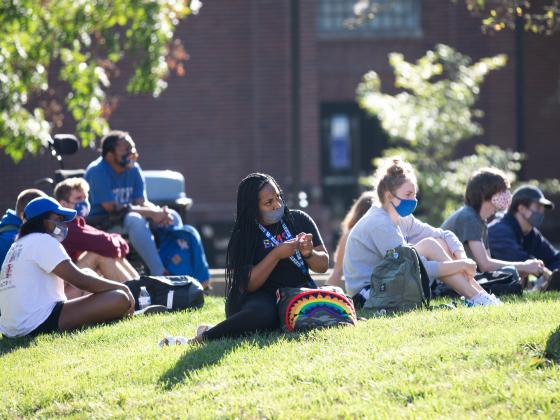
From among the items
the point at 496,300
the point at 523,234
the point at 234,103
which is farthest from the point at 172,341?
the point at 234,103

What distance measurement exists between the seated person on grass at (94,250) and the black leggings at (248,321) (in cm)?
226

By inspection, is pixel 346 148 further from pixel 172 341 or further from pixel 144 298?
pixel 172 341

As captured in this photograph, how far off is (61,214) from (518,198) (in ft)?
14.9

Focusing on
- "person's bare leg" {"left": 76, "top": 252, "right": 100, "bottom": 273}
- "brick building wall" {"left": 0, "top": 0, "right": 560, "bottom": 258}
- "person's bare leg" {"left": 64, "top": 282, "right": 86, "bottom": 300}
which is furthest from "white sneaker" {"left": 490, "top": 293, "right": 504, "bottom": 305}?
"brick building wall" {"left": 0, "top": 0, "right": 560, "bottom": 258}

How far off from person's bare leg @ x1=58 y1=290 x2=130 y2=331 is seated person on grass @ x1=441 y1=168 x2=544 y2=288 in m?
3.07

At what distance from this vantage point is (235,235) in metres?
8.05

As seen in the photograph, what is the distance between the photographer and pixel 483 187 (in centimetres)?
1011

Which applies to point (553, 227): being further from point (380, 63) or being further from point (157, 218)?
point (157, 218)

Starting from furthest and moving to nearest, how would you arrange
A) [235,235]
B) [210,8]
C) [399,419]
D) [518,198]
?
1. [210,8]
2. [518,198]
3. [235,235]
4. [399,419]

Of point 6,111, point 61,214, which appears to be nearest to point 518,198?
point 61,214

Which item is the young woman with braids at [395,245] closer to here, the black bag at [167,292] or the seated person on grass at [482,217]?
the seated person on grass at [482,217]

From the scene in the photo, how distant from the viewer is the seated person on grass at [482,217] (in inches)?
395

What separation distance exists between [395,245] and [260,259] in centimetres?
133

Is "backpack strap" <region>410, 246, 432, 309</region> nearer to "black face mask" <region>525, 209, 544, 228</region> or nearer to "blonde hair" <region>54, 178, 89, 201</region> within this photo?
"black face mask" <region>525, 209, 544, 228</region>
